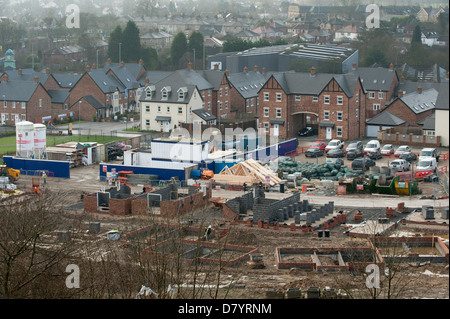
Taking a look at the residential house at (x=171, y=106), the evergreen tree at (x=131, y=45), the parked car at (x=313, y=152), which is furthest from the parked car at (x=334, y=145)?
the evergreen tree at (x=131, y=45)

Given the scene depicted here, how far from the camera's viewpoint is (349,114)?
152 feet

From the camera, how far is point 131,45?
252 feet

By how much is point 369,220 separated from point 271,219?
3.28 m

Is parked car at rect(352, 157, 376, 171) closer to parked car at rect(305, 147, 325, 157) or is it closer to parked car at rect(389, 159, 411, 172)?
parked car at rect(389, 159, 411, 172)

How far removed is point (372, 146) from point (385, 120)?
530cm

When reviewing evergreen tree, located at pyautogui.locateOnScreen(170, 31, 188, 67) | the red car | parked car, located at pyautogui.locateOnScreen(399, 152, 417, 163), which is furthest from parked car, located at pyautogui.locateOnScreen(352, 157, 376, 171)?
evergreen tree, located at pyautogui.locateOnScreen(170, 31, 188, 67)

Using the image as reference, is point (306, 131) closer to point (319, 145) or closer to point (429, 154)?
point (319, 145)

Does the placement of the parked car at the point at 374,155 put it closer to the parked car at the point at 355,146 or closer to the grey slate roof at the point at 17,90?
the parked car at the point at 355,146

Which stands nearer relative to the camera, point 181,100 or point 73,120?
point 181,100

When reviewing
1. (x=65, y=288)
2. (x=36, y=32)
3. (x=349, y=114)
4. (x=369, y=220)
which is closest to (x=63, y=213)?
(x=369, y=220)

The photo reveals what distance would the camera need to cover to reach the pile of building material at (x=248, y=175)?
112ft

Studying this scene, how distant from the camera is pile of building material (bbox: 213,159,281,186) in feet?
112

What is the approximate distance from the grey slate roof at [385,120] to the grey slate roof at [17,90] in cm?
2288
